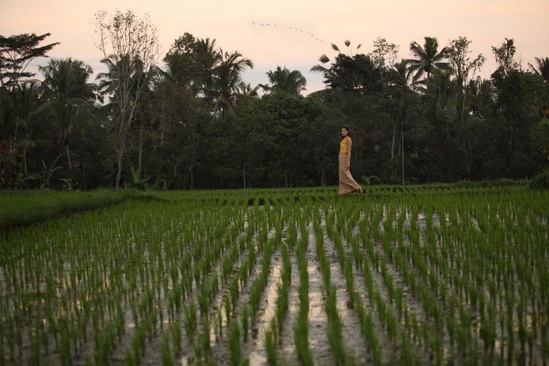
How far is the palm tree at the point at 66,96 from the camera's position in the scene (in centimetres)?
2286

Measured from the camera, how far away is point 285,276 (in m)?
4.96

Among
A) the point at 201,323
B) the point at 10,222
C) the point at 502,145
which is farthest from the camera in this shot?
the point at 502,145

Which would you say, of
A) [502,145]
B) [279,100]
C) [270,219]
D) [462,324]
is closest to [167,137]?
[279,100]

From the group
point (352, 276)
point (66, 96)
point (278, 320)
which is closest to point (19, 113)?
point (66, 96)

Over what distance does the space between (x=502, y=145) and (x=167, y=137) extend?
12.1m

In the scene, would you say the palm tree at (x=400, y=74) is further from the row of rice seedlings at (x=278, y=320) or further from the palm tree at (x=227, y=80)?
the row of rice seedlings at (x=278, y=320)

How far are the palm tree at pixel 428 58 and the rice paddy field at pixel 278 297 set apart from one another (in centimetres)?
2315

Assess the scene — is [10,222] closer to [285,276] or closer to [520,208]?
[285,276]

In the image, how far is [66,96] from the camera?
26.3 meters

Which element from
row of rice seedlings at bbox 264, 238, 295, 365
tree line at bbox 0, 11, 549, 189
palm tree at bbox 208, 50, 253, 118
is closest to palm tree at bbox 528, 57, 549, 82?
tree line at bbox 0, 11, 549, 189

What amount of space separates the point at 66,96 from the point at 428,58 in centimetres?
1566

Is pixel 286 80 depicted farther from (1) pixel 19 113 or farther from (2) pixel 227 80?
(1) pixel 19 113

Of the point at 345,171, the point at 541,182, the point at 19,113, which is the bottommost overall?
the point at 541,182

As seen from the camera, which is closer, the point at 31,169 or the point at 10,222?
the point at 10,222
